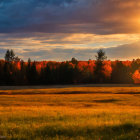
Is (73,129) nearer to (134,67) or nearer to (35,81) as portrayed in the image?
(35,81)

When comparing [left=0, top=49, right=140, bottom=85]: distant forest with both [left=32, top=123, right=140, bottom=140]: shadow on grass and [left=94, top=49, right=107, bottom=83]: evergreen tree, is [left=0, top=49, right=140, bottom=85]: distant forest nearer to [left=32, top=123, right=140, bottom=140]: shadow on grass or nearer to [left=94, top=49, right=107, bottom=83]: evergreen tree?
[left=94, top=49, right=107, bottom=83]: evergreen tree

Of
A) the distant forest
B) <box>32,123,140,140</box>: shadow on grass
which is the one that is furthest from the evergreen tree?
<box>32,123,140,140</box>: shadow on grass

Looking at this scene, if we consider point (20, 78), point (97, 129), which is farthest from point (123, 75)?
point (97, 129)

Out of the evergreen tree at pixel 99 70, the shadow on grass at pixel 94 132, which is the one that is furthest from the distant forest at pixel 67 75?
the shadow on grass at pixel 94 132

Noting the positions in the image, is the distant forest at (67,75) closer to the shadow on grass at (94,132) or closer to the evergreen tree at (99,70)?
the evergreen tree at (99,70)

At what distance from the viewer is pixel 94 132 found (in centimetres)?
1125

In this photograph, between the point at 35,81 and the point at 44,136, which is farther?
the point at 35,81

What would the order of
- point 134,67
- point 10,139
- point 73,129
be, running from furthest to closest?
point 134,67 < point 73,129 < point 10,139

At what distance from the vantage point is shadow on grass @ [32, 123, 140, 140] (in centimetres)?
1055

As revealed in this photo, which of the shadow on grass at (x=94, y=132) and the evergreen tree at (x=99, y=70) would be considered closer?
the shadow on grass at (x=94, y=132)

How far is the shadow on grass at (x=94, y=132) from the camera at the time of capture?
1055 cm

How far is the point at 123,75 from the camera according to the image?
133 metres

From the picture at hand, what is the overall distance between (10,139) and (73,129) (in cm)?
299

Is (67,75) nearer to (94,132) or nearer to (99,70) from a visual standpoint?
(99,70)
